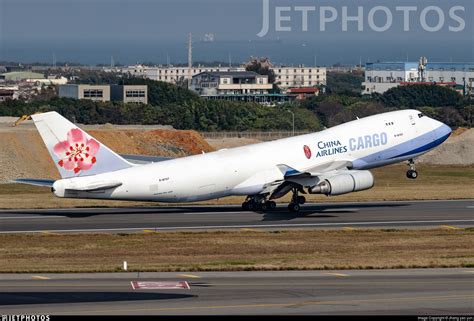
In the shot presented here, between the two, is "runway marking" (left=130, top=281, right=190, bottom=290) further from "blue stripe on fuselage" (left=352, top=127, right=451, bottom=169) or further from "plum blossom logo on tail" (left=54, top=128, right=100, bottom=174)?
"blue stripe on fuselage" (left=352, top=127, right=451, bottom=169)

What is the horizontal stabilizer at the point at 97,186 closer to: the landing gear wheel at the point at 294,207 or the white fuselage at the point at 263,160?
the white fuselage at the point at 263,160

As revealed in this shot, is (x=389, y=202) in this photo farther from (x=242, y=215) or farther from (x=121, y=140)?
(x=121, y=140)

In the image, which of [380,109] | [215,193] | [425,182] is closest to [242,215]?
[215,193]

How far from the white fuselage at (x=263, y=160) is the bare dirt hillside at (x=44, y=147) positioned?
104 ft

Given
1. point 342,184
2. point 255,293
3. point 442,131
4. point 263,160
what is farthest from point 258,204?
point 255,293

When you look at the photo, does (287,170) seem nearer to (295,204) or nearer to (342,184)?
(295,204)

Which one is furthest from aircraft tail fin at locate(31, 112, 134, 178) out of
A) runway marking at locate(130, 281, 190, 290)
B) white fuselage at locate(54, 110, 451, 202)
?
runway marking at locate(130, 281, 190, 290)

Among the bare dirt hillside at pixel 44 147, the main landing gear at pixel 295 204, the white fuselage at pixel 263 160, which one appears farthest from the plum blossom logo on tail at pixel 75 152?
the bare dirt hillside at pixel 44 147

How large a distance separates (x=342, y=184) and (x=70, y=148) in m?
15.2

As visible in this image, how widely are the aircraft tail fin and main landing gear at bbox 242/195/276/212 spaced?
31.9 ft

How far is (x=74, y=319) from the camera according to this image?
1110 inches

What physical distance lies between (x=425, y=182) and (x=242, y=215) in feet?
88.2

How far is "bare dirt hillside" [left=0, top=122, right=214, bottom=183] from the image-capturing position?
90.6m

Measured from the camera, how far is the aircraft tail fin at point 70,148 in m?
55.0
